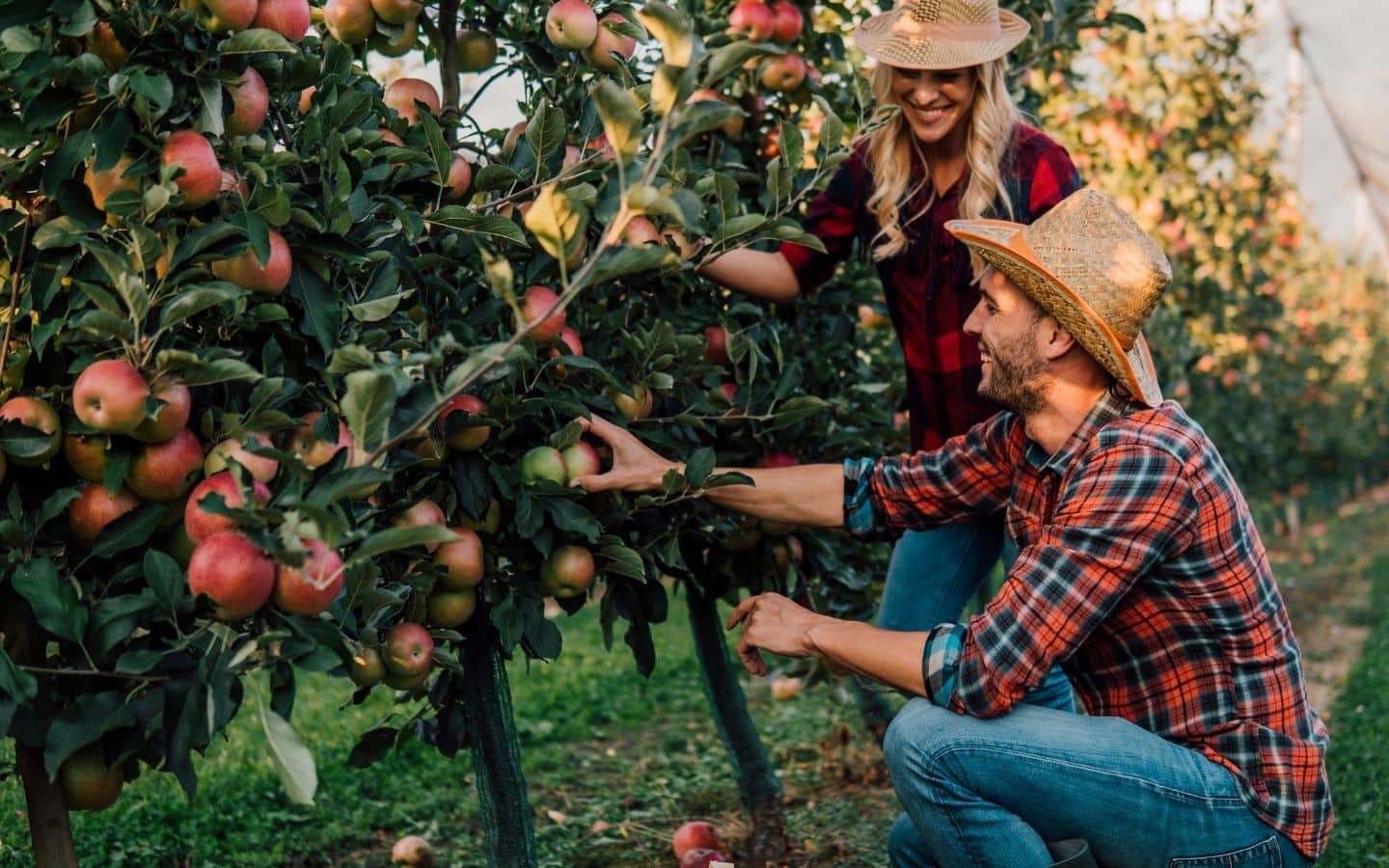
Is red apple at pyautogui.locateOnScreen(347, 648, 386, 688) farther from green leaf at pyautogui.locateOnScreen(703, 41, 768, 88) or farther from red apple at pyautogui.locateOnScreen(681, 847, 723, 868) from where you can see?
red apple at pyautogui.locateOnScreen(681, 847, 723, 868)

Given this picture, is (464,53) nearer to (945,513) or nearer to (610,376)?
(610,376)

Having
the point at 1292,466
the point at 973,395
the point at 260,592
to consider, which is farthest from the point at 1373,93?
the point at 260,592

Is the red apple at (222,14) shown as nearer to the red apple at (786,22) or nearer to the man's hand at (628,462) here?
the man's hand at (628,462)

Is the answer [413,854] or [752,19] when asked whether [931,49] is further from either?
[413,854]

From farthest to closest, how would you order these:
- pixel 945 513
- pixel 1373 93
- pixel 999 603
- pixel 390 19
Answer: pixel 1373 93
pixel 945 513
pixel 390 19
pixel 999 603

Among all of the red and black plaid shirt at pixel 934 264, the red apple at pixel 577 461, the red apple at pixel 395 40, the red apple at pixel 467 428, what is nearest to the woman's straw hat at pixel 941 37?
the red and black plaid shirt at pixel 934 264

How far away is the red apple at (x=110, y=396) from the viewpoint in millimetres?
1459

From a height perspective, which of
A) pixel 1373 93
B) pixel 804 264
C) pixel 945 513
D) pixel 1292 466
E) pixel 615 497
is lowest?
pixel 1292 466

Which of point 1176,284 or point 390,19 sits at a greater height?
point 390,19

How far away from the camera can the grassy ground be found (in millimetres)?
3074

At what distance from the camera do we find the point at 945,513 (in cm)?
250

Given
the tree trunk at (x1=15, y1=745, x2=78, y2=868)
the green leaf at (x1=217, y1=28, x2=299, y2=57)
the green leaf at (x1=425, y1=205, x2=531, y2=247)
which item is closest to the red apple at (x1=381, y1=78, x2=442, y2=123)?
the green leaf at (x1=425, y1=205, x2=531, y2=247)

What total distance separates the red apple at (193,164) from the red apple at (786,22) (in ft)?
5.02

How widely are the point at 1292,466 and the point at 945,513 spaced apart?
31.0 ft
